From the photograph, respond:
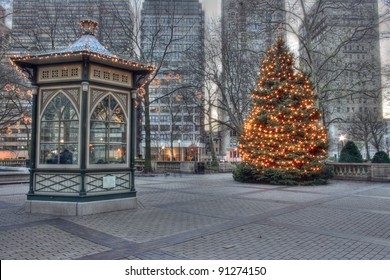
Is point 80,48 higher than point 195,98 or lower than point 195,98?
lower

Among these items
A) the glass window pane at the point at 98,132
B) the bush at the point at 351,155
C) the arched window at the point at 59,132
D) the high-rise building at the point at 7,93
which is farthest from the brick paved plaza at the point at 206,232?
the high-rise building at the point at 7,93

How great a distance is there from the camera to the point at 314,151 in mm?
20125

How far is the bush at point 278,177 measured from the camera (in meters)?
19.4

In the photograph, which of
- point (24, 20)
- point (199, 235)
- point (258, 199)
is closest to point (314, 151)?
Answer: point (258, 199)

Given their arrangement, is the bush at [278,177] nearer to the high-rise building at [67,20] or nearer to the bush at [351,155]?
the bush at [351,155]

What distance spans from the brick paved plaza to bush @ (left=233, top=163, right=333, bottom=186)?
7.80 meters

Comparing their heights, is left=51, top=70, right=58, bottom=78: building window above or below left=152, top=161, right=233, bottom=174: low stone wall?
above

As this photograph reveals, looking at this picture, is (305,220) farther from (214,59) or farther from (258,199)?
(214,59)

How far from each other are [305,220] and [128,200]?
564 centimetres

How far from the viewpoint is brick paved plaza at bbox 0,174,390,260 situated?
5684mm

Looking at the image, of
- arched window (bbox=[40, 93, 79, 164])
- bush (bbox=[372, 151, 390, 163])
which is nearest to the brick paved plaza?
arched window (bbox=[40, 93, 79, 164])

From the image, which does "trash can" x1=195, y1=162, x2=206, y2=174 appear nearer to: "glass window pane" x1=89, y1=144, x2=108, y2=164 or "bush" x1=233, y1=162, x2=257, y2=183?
"bush" x1=233, y1=162, x2=257, y2=183

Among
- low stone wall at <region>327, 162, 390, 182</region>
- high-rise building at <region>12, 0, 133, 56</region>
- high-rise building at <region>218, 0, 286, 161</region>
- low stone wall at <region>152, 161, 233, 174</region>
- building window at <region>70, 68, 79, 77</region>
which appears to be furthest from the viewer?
low stone wall at <region>152, 161, 233, 174</region>

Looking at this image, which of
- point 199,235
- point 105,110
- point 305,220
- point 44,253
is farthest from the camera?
point 105,110
